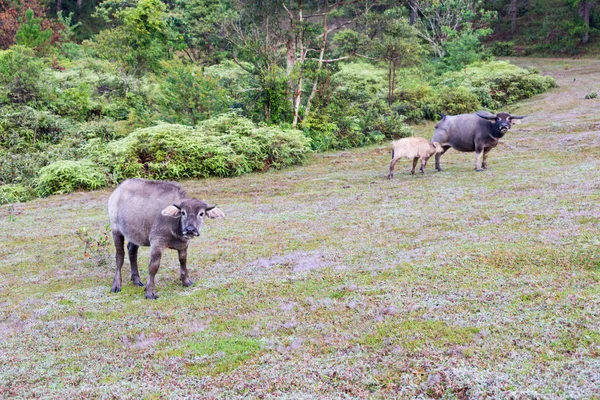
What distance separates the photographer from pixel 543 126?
20953mm

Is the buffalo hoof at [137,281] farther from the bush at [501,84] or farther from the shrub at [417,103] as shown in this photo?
the bush at [501,84]

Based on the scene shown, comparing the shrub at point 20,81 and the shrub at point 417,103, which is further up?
the shrub at point 20,81

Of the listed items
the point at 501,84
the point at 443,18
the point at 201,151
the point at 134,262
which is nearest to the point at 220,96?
the point at 201,151

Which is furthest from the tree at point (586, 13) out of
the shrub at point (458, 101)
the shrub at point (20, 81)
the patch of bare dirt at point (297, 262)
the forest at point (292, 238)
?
the patch of bare dirt at point (297, 262)

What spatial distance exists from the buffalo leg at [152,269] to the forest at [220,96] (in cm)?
970

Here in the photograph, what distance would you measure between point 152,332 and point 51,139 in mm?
17439

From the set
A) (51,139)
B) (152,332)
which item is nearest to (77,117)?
(51,139)

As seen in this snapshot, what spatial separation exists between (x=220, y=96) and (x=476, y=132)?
11315 millimetres

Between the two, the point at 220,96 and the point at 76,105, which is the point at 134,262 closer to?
the point at 220,96

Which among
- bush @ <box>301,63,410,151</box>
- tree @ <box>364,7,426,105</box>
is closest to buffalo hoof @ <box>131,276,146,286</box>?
bush @ <box>301,63,410,151</box>

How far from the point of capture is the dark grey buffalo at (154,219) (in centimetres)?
654

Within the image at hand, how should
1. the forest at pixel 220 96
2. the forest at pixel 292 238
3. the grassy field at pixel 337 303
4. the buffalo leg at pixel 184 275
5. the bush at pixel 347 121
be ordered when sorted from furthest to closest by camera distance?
1. the bush at pixel 347 121
2. the forest at pixel 220 96
3. the buffalo leg at pixel 184 275
4. the forest at pixel 292 238
5. the grassy field at pixel 337 303

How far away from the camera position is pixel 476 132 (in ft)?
47.1

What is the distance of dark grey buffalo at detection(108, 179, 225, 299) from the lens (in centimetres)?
654
